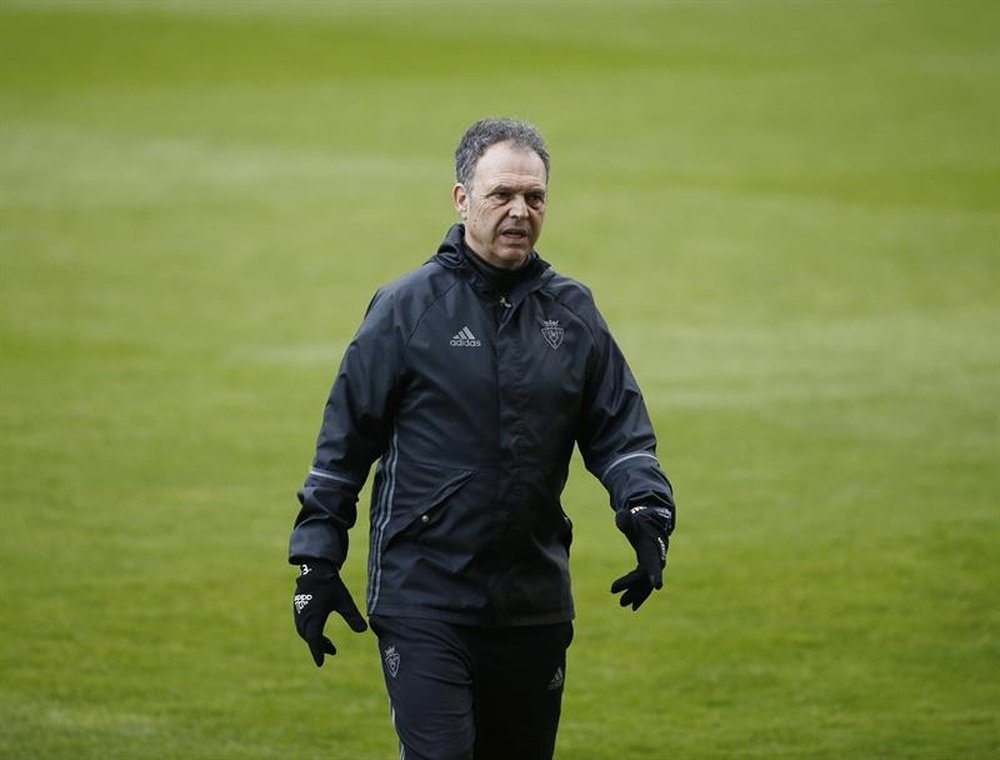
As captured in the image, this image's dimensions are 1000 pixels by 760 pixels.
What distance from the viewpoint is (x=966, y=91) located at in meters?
31.1

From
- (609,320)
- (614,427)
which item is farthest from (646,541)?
(609,320)

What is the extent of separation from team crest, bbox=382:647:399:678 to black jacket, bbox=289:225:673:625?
10 cm

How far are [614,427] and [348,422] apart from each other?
0.74 metres

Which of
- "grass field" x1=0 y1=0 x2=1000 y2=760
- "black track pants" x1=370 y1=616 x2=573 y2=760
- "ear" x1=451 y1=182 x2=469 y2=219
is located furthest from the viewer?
"grass field" x1=0 y1=0 x2=1000 y2=760

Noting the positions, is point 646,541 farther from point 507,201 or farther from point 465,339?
point 507,201

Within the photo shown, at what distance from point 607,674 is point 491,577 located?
393cm

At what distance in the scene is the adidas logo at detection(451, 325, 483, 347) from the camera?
17.1 feet

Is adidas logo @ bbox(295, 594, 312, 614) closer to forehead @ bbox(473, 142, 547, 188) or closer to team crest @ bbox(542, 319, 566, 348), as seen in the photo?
team crest @ bbox(542, 319, 566, 348)

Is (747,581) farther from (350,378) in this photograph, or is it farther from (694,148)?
(694,148)

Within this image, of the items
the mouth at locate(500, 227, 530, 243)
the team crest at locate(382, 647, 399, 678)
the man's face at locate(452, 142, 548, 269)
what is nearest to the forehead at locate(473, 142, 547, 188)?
the man's face at locate(452, 142, 548, 269)

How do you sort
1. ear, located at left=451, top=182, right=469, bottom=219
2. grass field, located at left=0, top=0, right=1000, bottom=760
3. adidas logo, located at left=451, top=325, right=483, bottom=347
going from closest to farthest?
adidas logo, located at left=451, top=325, right=483, bottom=347
ear, located at left=451, top=182, right=469, bottom=219
grass field, located at left=0, top=0, right=1000, bottom=760

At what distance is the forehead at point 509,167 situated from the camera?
5203 mm

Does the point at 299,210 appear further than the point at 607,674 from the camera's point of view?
Yes

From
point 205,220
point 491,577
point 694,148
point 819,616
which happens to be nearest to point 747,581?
point 819,616
